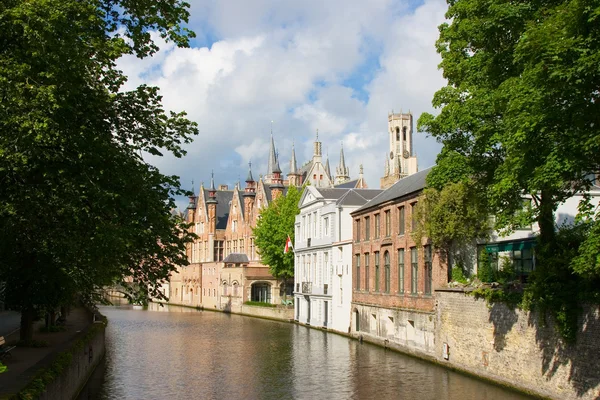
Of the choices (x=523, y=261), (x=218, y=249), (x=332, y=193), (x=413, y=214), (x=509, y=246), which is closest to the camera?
(x=523, y=261)

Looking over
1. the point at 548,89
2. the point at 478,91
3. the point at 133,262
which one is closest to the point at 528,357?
the point at 478,91

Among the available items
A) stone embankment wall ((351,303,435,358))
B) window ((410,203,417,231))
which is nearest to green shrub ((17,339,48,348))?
stone embankment wall ((351,303,435,358))

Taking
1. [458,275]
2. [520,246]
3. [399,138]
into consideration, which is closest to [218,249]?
[399,138]

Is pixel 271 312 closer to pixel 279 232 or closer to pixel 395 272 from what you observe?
pixel 279 232

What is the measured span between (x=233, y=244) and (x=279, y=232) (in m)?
30.1

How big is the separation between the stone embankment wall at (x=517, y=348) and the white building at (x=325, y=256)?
623 inches

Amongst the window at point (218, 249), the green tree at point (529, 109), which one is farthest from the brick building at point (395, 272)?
the window at point (218, 249)

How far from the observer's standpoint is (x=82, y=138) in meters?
15.8

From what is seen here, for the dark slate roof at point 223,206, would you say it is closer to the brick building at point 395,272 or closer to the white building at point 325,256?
the white building at point 325,256

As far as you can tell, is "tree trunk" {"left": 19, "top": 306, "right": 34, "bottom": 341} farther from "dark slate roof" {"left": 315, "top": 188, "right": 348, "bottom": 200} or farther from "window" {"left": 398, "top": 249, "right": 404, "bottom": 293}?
"dark slate roof" {"left": 315, "top": 188, "right": 348, "bottom": 200}

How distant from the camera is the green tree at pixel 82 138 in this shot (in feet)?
47.6

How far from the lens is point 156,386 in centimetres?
2495

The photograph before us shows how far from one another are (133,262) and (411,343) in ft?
53.5

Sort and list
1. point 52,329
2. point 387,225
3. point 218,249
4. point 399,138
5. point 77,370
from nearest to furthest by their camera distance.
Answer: point 77,370 < point 52,329 < point 387,225 < point 218,249 < point 399,138
